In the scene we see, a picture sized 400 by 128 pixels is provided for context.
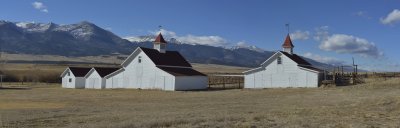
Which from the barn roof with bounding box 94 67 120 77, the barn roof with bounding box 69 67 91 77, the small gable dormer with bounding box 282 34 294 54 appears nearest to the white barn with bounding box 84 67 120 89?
the barn roof with bounding box 94 67 120 77

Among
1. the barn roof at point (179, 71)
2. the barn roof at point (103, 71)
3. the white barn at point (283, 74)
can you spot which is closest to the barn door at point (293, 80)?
the white barn at point (283, 74)

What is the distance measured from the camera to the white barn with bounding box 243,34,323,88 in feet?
229

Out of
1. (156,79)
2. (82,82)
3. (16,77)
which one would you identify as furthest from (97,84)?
(16,77)

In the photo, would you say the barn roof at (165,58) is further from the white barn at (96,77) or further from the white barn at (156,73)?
the white barn at (96,77)

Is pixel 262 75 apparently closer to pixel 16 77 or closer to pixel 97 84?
pixel 97 84

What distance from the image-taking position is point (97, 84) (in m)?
83.1

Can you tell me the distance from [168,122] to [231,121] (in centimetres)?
276

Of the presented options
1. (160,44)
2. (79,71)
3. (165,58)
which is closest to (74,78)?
(79,71)

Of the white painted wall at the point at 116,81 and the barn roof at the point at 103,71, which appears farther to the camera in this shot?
the barn roof at the point at 103,71

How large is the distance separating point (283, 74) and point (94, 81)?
29.6 m

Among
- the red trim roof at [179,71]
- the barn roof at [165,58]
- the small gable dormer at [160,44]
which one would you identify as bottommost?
the red trim roof at [179,71]

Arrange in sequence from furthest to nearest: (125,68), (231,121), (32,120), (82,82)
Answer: (82,82) → (125,68) → (32,120) → (231,121)

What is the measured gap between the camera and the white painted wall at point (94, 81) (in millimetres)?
82356

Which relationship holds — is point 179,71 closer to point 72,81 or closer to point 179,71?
point 179,71
